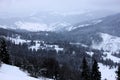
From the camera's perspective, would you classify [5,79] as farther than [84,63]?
No

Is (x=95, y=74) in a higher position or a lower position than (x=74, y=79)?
higher

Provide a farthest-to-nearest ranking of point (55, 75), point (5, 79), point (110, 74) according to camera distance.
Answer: point (110, 74) < point (55, 75) < point (5, 79)

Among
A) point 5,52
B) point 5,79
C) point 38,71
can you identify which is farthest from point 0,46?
point 5,79

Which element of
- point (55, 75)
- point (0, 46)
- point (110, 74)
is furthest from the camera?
point (110, 74)

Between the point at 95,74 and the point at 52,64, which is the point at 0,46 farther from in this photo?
the point at 95,74

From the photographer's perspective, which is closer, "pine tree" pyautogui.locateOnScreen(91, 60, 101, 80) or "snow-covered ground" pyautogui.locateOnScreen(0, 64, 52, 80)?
"snow-covered ground" pyautogui.locateOnScreen(0, 64, 52, 80)

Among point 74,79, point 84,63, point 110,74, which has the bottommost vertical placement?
point 110,74

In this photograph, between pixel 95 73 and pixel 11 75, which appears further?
pixel 95 73

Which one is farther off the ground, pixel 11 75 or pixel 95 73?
pixel 11 75

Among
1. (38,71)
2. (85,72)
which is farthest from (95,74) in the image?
(38,71)

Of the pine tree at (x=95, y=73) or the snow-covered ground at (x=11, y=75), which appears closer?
the snow-covered ground at (x=11, y=75)
